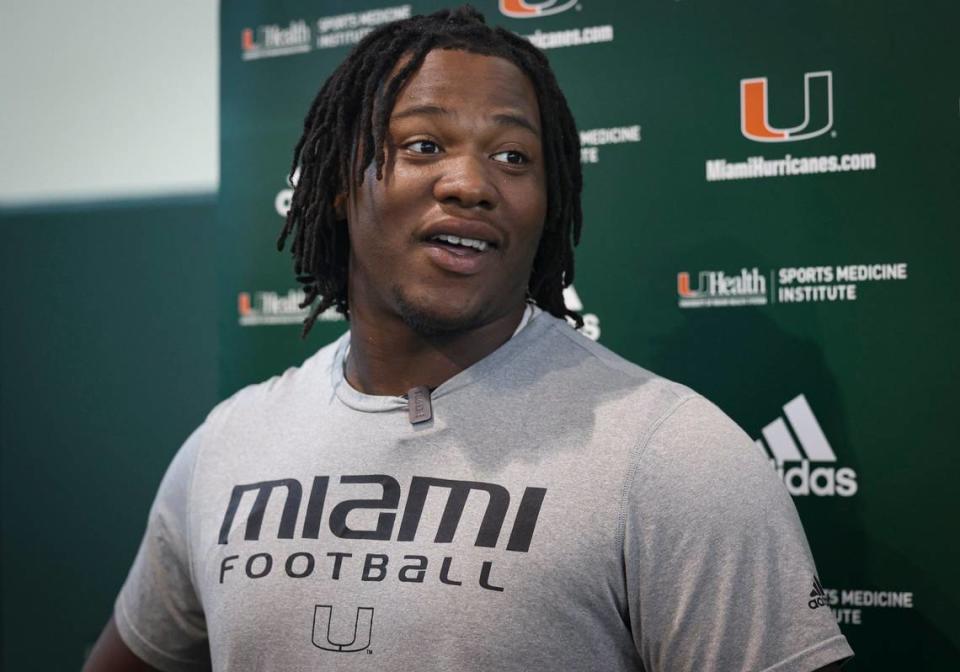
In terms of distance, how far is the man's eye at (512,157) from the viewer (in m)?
1.37

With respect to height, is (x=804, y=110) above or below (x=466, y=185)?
above

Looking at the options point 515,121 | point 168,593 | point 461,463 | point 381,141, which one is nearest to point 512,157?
point 515,121

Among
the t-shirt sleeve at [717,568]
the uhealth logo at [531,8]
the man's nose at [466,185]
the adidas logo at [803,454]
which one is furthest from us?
the uhealth logo at [531,8]

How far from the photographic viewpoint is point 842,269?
62.3 inches

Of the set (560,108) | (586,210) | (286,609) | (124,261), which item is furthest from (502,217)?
(124,261)

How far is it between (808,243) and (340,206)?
710 mm

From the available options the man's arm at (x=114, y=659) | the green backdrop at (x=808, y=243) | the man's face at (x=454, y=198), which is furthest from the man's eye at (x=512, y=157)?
the man's arm at (x=114, y=659)

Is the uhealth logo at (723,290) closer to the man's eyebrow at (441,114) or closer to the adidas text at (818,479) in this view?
the adidas text at (818,479)

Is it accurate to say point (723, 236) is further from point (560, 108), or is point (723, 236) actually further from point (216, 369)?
point (216, 369)

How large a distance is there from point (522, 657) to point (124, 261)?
5.24 ft

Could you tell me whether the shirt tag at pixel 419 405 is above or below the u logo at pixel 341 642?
above

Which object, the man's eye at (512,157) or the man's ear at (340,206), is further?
the man's ear at (340,206)

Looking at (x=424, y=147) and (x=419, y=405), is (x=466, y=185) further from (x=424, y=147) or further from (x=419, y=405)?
(x=419, y=405)

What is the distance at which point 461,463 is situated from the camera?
1.30 meters
